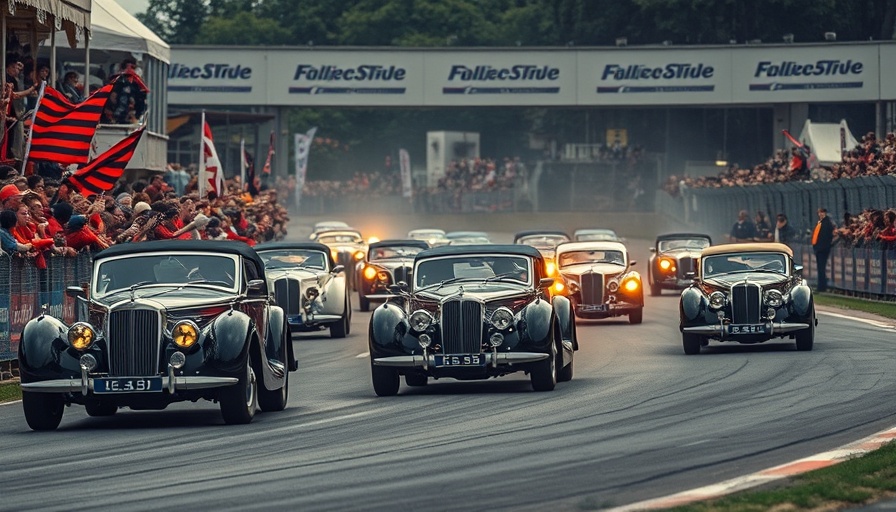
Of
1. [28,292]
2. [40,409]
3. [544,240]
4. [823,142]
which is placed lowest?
[40,409]

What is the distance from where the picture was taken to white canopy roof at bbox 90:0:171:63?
3253 cm

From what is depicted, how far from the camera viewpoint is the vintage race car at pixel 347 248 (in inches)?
1640

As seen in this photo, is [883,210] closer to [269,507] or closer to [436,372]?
[436,372]

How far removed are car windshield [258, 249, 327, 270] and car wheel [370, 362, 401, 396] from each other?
36.0 ft

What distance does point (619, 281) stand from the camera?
2880 cm

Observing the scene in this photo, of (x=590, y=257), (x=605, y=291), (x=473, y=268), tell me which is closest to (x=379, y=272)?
(x=590, y=257)

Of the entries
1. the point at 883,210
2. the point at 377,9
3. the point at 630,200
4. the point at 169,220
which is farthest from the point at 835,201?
the point at 377,9

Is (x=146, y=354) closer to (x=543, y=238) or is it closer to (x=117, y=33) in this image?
(x=117, y=33)

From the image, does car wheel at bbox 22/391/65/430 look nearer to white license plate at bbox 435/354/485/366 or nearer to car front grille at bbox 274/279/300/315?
white license plate at bbox 435/354/485/366

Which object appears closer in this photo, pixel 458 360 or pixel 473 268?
pixel 458 360

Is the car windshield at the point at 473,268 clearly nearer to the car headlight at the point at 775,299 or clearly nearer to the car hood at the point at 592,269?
the car headlight at the point at 775,299

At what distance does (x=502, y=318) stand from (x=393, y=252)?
2050 centimetres

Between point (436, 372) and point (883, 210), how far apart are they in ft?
58.6

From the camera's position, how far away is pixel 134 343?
Result: 13680 millimetres
